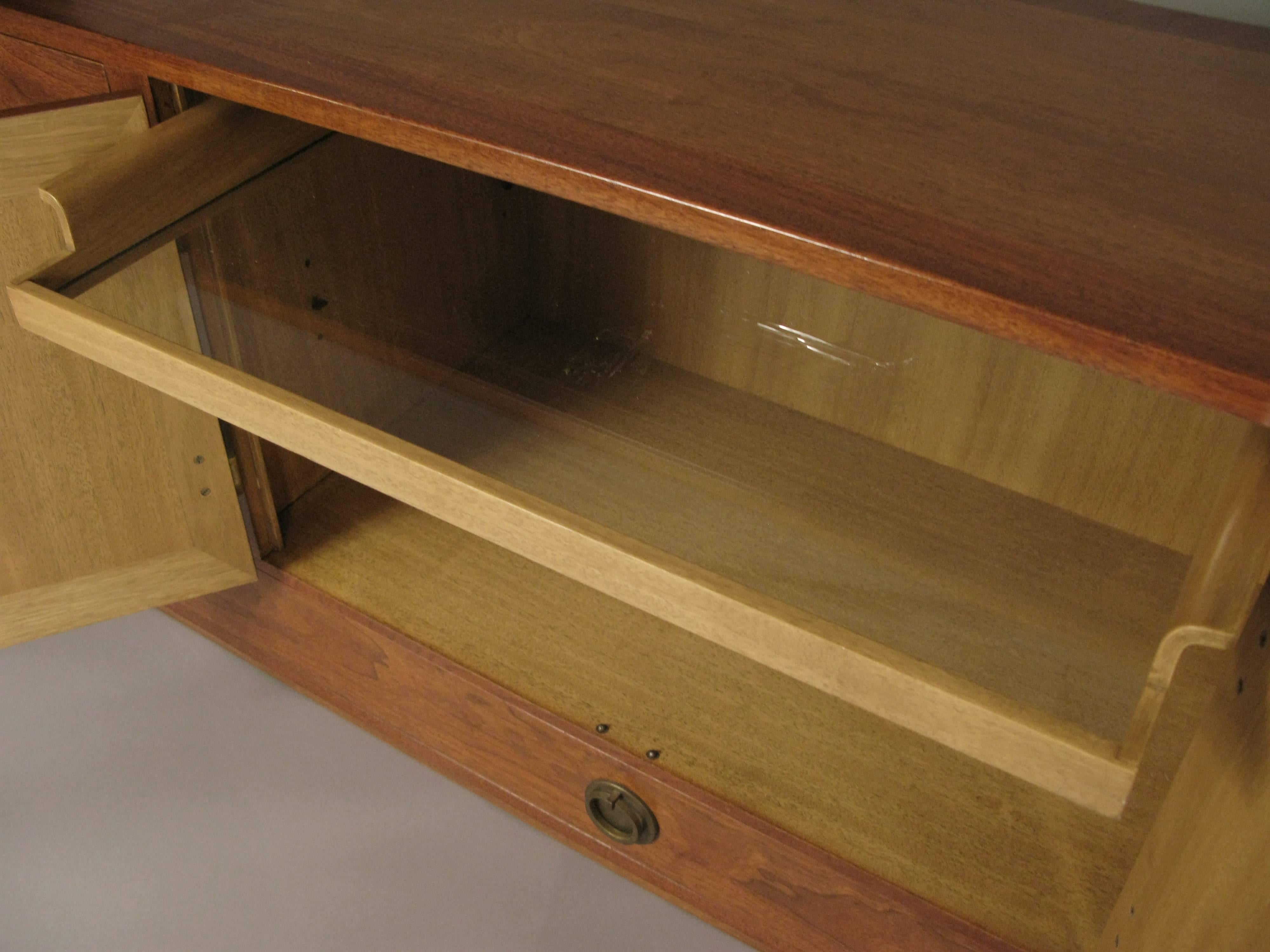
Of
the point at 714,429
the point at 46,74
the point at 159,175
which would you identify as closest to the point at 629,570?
the point at 714,429

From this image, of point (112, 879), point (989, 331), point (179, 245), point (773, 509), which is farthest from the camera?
point (112, 879)

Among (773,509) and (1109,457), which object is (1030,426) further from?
(773,509)

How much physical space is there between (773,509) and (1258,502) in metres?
0.24

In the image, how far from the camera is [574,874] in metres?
0.86

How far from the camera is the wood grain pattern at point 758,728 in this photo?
2.26 feet

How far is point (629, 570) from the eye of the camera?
0.53 m

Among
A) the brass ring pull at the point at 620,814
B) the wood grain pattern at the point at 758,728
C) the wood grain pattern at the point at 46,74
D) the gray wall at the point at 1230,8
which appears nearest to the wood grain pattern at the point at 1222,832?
the wood grain pattern at the point at 758,728

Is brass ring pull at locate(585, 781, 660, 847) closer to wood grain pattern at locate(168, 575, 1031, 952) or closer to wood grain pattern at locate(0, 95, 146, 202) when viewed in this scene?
wood grain pattern at locate(168, 575, 1031, 952)

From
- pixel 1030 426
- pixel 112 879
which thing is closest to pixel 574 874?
pixel 112 879

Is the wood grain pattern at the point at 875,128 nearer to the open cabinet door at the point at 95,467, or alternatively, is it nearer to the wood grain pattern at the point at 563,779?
the open cabinet door at the point at 95,467

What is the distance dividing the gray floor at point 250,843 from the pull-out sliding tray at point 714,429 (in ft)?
0.71

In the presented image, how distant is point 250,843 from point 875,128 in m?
0.71

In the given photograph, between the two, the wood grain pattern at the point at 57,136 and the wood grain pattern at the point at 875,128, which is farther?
the wood grain pattern at the point at 57,136

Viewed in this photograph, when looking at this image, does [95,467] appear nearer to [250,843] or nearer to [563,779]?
[250,843]
